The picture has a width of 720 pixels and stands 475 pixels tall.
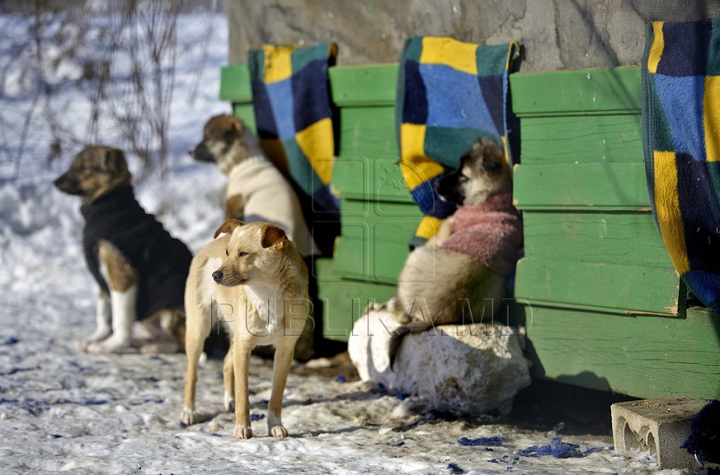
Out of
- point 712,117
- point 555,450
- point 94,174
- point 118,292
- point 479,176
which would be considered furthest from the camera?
point 94,174

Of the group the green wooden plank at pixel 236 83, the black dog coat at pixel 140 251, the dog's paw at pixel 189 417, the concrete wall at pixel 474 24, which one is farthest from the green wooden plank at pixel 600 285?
the green wooden plank at pixel 236 83

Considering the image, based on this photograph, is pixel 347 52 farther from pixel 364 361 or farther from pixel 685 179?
pixel 685 179

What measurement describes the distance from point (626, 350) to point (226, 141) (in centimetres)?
276

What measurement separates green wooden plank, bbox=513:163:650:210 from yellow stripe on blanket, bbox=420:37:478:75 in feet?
2.10

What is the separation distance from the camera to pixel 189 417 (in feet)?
11.1

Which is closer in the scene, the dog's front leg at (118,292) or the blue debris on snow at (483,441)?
the blue debris on snow at (483,441)

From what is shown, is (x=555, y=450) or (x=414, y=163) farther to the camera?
(x=414, y=163)

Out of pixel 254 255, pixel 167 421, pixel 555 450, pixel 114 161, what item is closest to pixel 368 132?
pixel 114 161

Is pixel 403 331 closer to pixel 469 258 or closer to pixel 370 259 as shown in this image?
pixel 469 258

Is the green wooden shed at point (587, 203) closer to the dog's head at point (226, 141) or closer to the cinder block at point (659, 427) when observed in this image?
the cinder block at point (659, 427)

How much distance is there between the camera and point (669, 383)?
3.14 m

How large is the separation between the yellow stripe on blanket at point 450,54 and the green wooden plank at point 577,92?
13.3 inches

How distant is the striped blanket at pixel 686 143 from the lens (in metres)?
2.77

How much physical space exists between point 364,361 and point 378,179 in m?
1.04
